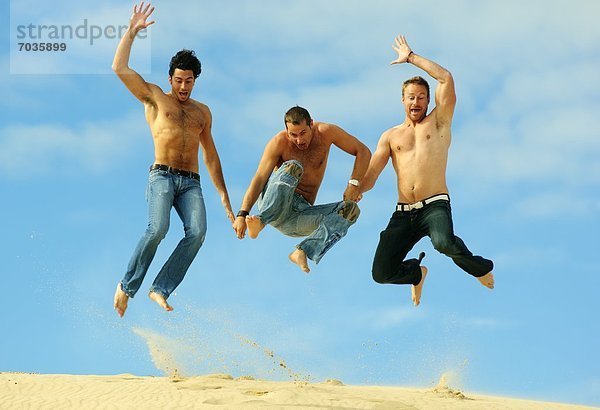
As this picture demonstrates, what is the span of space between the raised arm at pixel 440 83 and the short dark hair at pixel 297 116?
1522 millimetres

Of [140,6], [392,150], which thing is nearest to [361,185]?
[392,150]

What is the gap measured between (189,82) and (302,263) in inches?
129

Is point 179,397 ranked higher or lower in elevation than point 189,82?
lower

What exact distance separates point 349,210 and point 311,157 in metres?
1.02

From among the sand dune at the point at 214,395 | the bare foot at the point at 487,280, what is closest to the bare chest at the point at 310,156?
the bare foot at the point at 487,280

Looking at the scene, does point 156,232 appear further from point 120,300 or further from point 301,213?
point 301,213

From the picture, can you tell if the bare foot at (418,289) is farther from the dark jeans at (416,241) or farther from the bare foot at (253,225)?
the bare foot at (253,225)

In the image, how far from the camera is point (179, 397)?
43.7ft

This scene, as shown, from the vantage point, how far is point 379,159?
1264cm

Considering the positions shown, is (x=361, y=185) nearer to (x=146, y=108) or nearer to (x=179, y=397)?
(x=146, y=108)

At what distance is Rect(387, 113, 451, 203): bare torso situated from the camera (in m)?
12.2

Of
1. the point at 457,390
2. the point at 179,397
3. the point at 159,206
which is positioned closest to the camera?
the point at 159,206

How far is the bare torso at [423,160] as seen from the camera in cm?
1216

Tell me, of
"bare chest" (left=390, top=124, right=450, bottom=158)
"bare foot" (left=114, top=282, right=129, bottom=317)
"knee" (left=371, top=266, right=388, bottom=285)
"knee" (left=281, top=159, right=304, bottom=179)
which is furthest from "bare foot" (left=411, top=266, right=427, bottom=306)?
"bare foot" (left=114, top=282, right=129, bottom=317)
